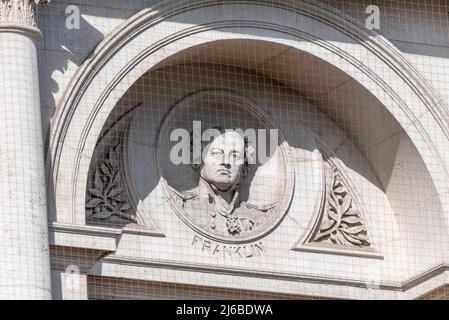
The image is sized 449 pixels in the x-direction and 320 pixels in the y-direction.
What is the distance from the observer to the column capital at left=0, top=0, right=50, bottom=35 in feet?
69.1

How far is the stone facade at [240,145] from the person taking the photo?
70.6 ft

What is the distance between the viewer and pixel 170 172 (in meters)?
22.8

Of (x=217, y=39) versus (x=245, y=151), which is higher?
(x=217, y=39)

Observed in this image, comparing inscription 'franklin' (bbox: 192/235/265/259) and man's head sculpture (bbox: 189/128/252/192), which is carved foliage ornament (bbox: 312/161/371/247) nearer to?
inscription 'franklin' (bbox: 192/235/265/259)

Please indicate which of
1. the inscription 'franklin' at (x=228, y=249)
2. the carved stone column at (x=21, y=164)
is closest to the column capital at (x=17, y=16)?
the carved stone column at (x=21, y=164)

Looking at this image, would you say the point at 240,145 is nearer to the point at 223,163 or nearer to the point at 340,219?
the point at 223,163

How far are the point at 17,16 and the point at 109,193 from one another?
200 cm

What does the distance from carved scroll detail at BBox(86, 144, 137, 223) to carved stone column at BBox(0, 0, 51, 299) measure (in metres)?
1.31

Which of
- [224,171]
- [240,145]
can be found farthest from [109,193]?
[240,145]

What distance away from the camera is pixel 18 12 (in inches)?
832

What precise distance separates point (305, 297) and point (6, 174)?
3.50 m

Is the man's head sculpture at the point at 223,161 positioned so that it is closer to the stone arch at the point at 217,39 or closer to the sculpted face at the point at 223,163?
the sculpted face at the point at 223,163

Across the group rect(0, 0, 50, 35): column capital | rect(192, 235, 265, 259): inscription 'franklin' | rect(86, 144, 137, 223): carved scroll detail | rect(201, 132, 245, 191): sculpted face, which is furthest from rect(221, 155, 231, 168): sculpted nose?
rect(0, 0, 50, 35): column capital

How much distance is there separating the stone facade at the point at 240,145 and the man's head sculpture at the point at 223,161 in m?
0.02
